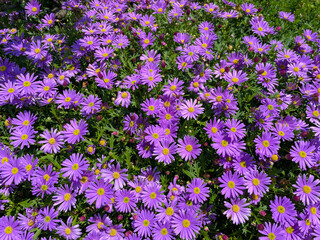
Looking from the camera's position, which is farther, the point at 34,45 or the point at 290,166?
the point at 34,45

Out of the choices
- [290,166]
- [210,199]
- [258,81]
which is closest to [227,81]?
[258,81]

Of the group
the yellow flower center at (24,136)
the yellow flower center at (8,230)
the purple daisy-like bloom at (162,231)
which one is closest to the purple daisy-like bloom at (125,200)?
the purple daisy-like bloom at (162,231)

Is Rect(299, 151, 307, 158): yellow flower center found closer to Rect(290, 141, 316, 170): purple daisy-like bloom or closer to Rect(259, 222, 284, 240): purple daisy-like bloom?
Rect(290, 141, 316, 170): purple daisy-like bloom

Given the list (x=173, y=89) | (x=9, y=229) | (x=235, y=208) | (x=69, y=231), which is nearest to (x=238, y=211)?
(x=235, y=208)

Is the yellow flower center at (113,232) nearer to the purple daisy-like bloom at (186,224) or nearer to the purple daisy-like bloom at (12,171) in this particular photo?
the purple daisy-like bloom at (186,224)

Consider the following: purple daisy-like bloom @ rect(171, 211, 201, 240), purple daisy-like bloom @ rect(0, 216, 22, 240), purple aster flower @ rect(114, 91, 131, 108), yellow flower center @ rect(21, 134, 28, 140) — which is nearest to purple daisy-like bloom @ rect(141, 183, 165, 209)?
purple daisy-like bloom @ rect(171, 211, 201, 240)

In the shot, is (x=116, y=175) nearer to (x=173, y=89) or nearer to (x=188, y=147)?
(x=188, y=147)

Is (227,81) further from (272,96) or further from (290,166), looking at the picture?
(290,166)
